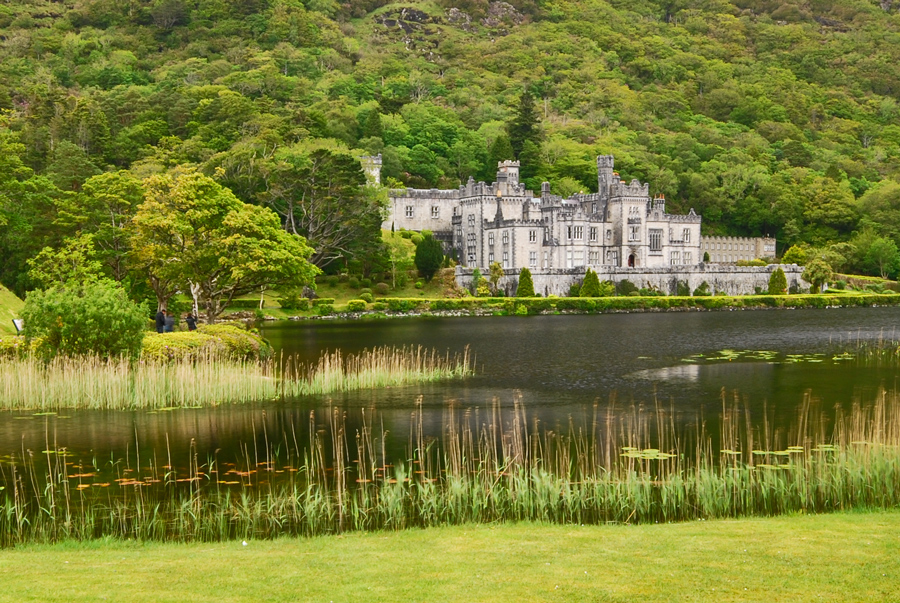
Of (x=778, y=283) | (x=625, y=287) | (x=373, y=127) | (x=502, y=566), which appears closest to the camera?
(x=502, y=566)

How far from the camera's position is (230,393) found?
1091 inches

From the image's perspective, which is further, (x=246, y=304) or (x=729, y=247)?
(x=729, y=247)

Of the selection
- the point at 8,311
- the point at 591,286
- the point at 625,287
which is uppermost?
the point at 8,311

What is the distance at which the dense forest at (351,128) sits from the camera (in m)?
83.1

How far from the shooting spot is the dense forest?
273ft

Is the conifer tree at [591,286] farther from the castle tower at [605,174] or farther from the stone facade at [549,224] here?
the castle tower at [605,174]

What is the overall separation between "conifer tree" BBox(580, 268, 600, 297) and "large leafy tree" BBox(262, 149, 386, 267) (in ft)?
60.9

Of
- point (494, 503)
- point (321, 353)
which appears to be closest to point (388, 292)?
point (321, 353)

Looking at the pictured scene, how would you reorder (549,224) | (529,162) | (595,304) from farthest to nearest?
1. (529,162)
2. (549,224)
3. (595,304)

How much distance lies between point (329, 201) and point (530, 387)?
54561 mm

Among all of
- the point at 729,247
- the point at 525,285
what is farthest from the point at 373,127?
the point at 729,247

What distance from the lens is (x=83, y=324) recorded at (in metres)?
28.7

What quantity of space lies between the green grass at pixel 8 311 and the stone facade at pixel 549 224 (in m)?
54.5

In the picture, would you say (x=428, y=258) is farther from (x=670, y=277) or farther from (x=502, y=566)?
(x=502, y=566)
